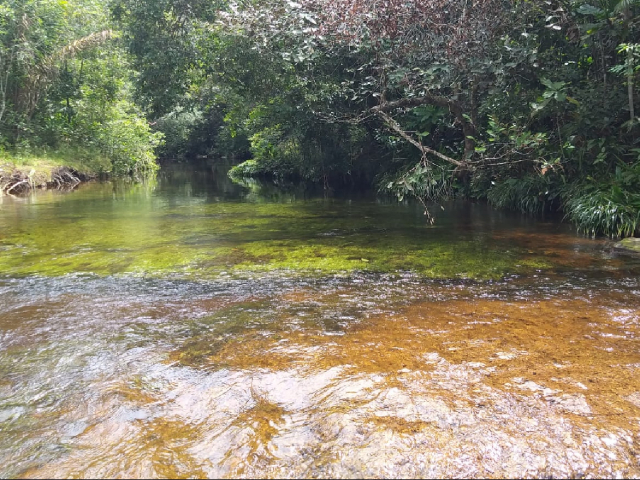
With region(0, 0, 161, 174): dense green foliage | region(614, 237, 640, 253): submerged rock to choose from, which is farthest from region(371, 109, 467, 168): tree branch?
region(0, 0, 161, 174): dense green foliage

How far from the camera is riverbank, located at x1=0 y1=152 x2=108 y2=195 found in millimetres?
15078

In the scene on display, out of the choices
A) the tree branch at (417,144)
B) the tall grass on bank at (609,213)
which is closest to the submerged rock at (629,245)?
the tall grass on bank at (609,213)

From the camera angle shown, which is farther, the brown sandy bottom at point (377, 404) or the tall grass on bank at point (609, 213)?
the tall grass on bank at point (609, 213)

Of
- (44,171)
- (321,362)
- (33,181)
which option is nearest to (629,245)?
(321,362)

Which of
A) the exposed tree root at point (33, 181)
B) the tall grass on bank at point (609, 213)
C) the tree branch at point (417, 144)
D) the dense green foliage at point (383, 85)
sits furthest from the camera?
the exposed tree root at point (33, 181)

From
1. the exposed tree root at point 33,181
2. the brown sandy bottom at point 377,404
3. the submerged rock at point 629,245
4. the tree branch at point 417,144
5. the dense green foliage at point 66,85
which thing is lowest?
the brown sandy bottom at point 377,404

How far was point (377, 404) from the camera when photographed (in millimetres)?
2508

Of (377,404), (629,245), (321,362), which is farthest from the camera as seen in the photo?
(629,245)

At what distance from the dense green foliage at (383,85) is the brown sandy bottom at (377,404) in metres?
4.09

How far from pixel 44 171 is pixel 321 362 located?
1690cm

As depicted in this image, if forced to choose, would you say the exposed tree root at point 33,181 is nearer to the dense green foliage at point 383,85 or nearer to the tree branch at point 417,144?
the dense green foliage at point 383,85

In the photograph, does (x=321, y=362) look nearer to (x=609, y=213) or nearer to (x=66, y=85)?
(x=609, y=213)

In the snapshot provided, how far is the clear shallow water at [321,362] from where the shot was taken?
213 cm

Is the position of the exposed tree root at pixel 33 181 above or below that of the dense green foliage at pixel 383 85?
below
